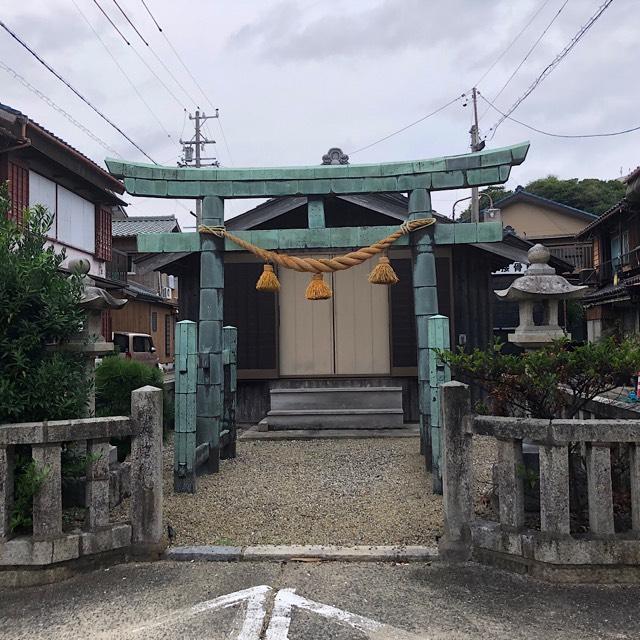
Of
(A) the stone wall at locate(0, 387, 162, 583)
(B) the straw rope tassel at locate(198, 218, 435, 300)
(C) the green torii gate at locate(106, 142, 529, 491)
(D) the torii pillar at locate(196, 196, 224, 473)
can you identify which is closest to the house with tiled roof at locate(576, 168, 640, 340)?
(C) the green torii gate at locate(106, 142, 529, 491)

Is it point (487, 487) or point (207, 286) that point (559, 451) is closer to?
point (487, 487)

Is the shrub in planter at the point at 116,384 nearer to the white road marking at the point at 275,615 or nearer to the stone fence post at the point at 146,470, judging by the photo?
the stone fence post at the point at 146,470

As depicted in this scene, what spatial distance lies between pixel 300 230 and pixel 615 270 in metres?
18.6

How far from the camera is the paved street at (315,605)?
9.39 feet

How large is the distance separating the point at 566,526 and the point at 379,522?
169cm

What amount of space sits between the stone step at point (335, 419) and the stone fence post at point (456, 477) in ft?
17.7

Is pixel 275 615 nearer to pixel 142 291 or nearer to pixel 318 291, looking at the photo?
pixel 318 291

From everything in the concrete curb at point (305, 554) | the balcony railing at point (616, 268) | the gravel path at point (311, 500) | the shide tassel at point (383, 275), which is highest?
the balcony railing at point (616, 268)

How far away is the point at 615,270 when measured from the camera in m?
20.5

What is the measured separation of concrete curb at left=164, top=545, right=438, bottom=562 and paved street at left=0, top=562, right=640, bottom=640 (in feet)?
0.31

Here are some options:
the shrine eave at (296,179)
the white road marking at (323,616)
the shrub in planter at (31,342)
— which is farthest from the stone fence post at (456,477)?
the shrine eave at (296,179)

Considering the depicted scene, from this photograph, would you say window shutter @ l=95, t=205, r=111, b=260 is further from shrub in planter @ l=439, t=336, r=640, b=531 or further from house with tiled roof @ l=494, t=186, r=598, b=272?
house with tiled roof @ l=494, t=186, r=598, b=272

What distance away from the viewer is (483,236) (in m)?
6.19

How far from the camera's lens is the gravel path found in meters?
4.35
